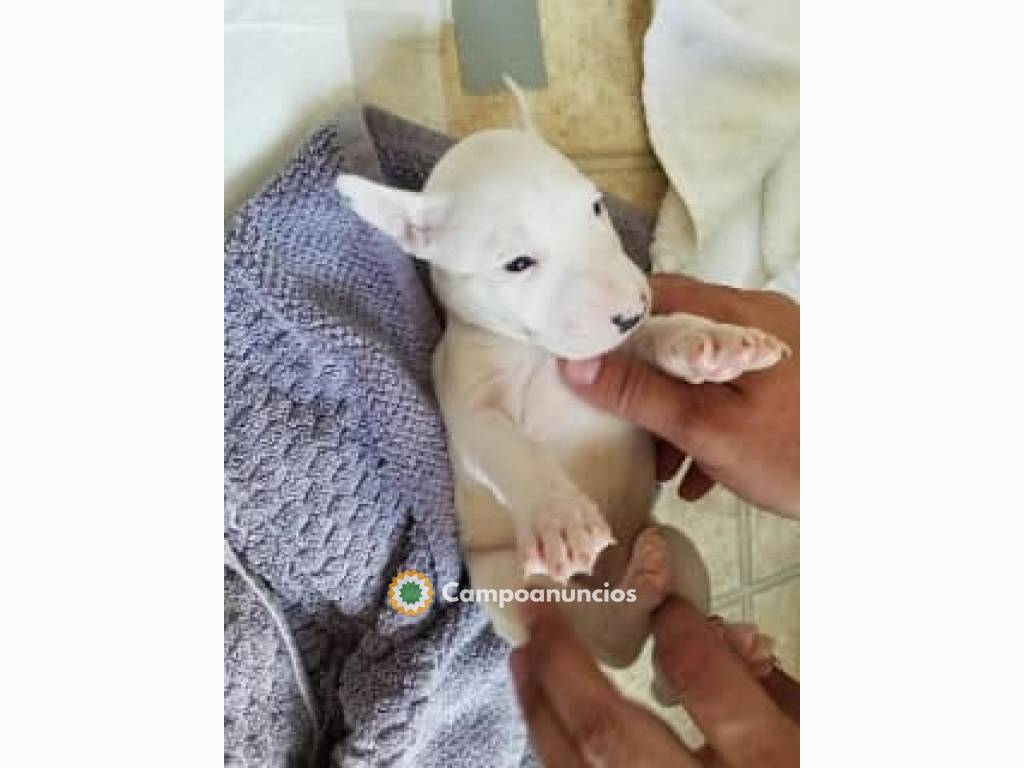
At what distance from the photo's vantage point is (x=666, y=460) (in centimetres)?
61

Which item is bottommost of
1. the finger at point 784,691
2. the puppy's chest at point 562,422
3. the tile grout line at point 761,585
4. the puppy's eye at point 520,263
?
the finger at point 784,691

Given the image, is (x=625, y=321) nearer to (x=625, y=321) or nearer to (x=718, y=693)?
(x=625, y=321)

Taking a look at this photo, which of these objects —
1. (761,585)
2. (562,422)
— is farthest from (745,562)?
(562,422)

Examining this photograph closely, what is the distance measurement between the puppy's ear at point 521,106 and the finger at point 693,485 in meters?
0.20

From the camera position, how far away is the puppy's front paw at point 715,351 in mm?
584

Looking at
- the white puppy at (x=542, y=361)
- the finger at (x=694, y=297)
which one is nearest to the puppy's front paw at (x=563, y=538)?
the white puppy at (x=542, y=361)

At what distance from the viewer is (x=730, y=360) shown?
58 cm

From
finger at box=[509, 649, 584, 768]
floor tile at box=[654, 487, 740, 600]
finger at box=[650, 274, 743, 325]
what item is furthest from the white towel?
finger at box=[509, 649, 584, 768]

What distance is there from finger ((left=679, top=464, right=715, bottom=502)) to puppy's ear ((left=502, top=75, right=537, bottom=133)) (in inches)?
7.7

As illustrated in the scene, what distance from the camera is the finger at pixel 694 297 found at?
60cm

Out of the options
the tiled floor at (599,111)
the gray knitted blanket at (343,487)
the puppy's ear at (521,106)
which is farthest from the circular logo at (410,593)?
the puppy's ear at (521,106)

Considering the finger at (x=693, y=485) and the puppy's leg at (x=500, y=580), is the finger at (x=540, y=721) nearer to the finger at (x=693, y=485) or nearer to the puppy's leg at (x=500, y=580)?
the puppy's leg at (x=500, y=580)

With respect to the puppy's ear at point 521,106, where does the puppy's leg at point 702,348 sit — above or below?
below
